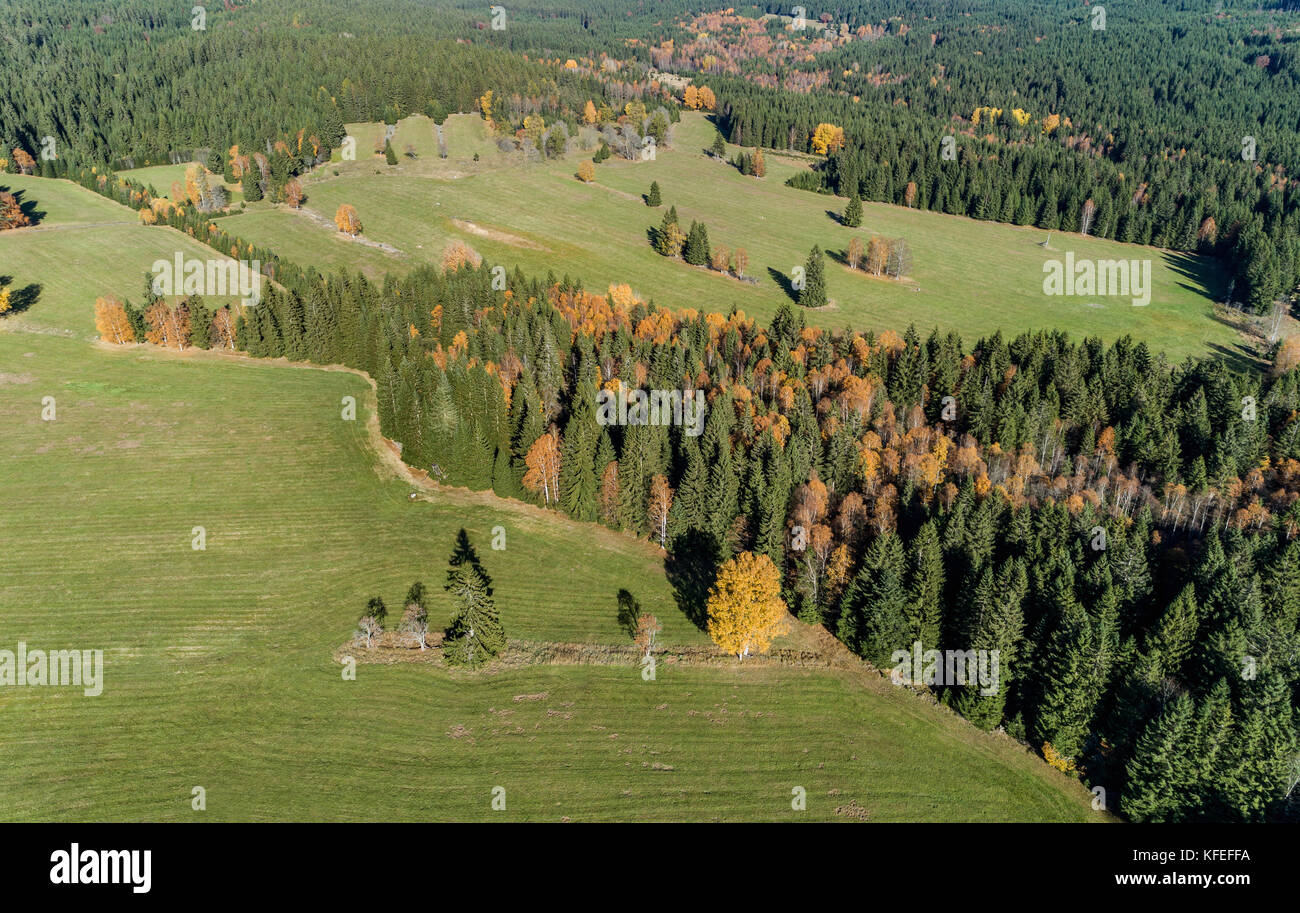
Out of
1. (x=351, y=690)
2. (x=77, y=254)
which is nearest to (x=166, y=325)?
(x=77, y=254)

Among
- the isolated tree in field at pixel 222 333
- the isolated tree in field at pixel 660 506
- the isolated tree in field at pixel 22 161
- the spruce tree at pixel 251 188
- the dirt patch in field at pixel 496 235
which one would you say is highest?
the isolated tree in field at pixel 22 161

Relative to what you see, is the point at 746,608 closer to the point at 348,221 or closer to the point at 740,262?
the point at 740,262

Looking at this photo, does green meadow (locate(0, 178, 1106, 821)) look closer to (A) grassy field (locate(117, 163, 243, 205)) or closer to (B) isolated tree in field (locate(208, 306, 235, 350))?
(B) isolated tree in field (locate(208, 306, 235, 350))

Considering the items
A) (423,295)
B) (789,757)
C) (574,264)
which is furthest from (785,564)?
(574,264)

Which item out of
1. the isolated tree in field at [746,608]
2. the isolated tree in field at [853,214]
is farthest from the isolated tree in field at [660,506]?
the isolated tree in field at [853,214]

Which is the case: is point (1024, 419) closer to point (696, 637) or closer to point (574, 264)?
point (696, 637)

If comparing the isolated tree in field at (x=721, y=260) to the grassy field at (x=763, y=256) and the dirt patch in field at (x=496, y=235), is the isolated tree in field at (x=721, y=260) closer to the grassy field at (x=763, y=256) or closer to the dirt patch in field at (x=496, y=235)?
the grassy field at (x=763, y=256)

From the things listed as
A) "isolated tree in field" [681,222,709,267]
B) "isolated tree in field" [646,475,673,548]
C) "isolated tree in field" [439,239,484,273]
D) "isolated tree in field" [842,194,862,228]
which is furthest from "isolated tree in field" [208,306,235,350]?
"isolated tree in field" [842,194,862,228]
